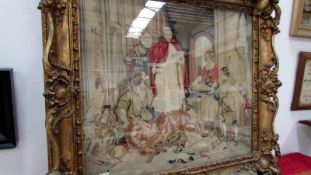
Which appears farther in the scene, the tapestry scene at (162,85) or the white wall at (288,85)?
the white wall at (288,85)

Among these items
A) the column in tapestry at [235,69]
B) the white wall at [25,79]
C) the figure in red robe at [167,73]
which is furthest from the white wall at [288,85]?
the white wall at [25,79]

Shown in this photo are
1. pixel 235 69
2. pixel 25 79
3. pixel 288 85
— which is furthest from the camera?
pixel 288 85

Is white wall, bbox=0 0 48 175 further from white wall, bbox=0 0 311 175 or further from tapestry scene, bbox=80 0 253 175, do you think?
tapestry scene, bbox=80 0 253 175

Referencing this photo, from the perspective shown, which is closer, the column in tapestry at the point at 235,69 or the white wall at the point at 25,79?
the white wall at the point at 25,79

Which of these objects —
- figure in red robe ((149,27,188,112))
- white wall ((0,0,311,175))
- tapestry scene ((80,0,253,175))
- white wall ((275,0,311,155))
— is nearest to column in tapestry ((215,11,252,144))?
tapestry scene ((80,0,253,175))

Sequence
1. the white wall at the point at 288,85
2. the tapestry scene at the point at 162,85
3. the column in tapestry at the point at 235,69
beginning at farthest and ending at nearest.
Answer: the white wall at the point at 288,85
the column in tapestry at the point at 235,69
the tapestry scene at the point at 162,85

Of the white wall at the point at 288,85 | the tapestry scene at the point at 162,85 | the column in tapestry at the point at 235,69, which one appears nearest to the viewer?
the tapestry scene at the point at 162,85

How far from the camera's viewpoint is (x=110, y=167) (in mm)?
655

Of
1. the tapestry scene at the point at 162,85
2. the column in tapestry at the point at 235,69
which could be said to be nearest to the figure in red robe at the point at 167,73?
the tapestry scene at the point at 162,85

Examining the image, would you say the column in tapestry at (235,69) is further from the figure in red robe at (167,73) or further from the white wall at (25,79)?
the white wall at (25,79)

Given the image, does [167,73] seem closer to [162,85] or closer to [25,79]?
[162,85]

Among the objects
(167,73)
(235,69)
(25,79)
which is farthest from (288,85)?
(25,79)

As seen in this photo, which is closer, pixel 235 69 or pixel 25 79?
pixel 25 79

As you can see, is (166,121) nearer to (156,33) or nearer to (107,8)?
(156,33)
